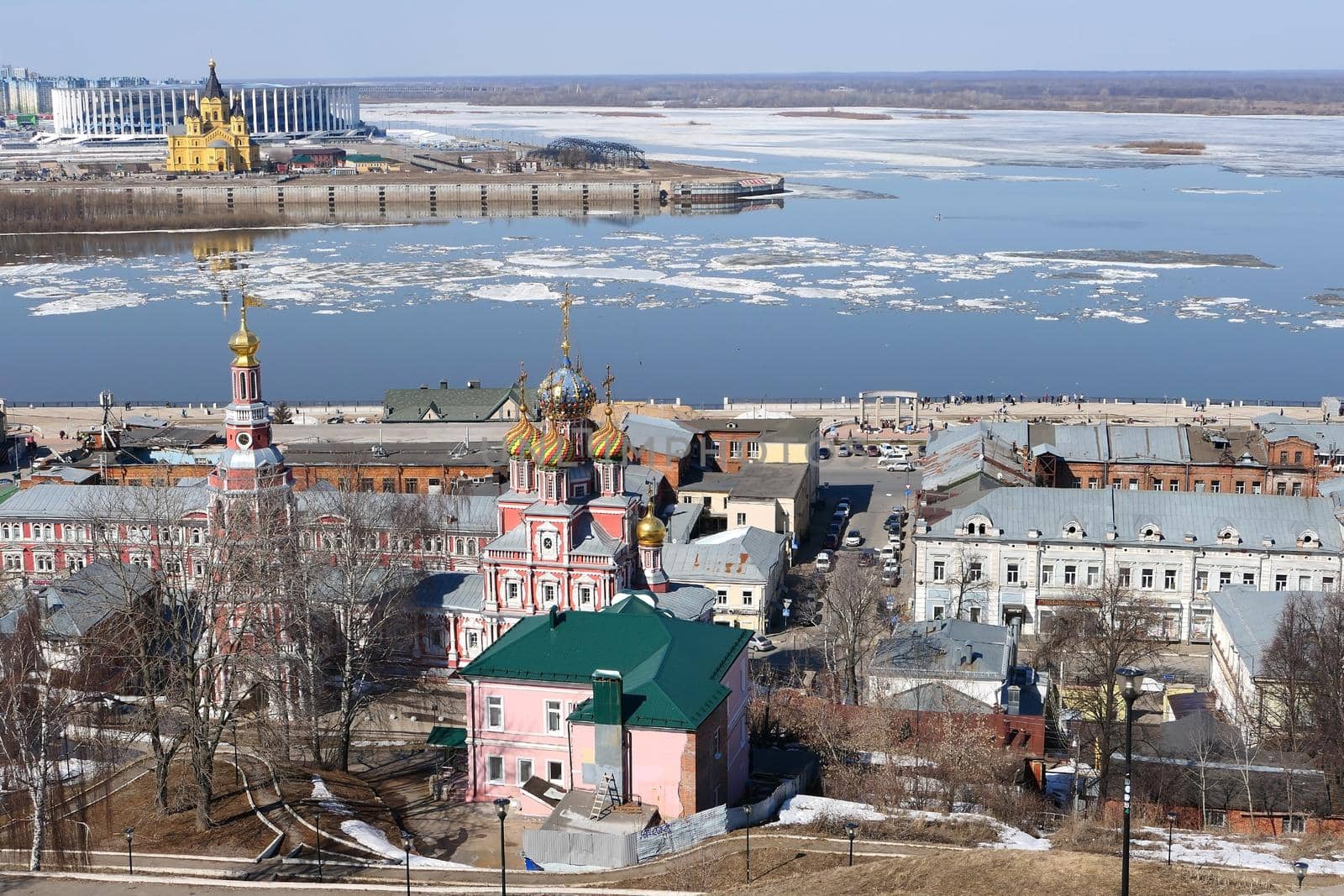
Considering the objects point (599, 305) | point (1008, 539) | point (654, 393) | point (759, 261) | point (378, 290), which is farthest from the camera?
point (759, 261)

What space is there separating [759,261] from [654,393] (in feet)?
116

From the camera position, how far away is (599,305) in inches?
3206

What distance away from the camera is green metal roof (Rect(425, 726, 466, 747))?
26.9m

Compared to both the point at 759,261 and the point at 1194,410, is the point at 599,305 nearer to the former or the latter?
the point at 759,261

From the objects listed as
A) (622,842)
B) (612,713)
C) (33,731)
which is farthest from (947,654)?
(33,731)

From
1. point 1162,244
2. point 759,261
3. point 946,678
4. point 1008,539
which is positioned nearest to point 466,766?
point 946,678

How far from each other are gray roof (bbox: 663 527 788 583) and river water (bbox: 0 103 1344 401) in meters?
26.4

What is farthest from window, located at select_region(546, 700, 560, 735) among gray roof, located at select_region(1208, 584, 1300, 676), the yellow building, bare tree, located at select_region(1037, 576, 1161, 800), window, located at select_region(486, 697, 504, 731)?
the yellow building

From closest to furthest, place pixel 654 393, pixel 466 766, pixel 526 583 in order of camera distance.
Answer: pixel 466 766
pixel 526 583
pixel 654 393

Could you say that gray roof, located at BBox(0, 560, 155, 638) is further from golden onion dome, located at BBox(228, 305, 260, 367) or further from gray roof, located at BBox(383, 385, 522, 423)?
gray roof, located at BBox(383, 385, 522, 423)

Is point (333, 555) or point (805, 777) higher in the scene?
point (333, 555)

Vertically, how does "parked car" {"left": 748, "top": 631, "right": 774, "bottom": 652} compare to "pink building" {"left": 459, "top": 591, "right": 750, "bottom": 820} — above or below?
below

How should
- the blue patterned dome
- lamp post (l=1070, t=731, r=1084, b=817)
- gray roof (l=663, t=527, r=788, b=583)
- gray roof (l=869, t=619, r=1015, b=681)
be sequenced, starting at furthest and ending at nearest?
gray roof (l=663, t=527, r=788, b=583) < the blue patterned dome < gray roof (l=869, t=619, r=1015, b=681) < lamp post (l=1070, t=731, r=1084, b=817)

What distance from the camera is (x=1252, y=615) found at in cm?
3039
